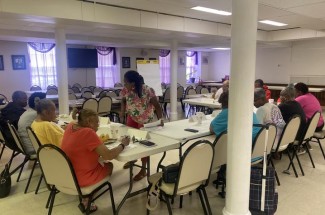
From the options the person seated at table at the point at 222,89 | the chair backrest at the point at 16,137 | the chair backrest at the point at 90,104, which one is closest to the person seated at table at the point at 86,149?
the chair backrest at the point at 16,137

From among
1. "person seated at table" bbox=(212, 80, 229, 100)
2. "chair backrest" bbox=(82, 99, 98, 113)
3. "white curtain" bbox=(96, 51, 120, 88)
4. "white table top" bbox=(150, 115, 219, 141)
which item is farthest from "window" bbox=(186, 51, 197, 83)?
"white table top" bbox=(150, 115, 219, 141)

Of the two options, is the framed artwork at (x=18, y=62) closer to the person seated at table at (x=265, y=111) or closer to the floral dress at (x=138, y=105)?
the floral dress at (x=138, y=105)

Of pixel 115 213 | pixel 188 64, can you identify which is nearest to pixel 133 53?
pixel 188 64

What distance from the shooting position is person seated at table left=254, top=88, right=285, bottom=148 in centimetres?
322

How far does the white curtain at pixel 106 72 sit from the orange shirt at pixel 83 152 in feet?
30.1

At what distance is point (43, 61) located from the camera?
9.70m

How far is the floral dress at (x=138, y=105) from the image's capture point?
10.9 ft

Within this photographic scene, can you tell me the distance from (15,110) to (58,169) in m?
2.05

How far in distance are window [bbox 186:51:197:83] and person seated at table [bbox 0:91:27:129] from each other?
36.1 ft

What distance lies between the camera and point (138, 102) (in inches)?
131

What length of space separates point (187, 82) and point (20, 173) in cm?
1139

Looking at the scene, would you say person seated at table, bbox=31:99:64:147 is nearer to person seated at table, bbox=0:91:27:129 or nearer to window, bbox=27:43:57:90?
person seated at table, bbox=0:91:27:129

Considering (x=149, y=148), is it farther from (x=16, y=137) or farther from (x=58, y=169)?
(x=16, y=137)

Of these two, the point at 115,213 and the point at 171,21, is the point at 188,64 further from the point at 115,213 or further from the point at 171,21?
the point at 115,213
